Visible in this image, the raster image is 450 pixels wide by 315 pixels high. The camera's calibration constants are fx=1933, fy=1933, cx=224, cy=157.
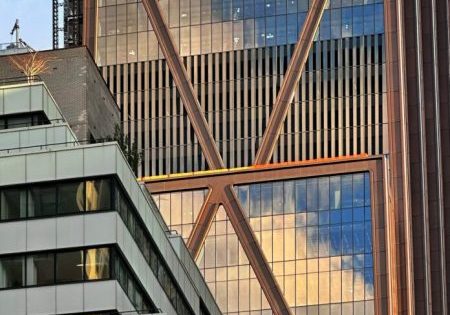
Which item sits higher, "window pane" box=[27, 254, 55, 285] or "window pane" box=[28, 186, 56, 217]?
"window pane" box=[28, 186, 56, 217]

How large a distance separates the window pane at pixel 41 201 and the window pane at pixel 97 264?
275 centimetres

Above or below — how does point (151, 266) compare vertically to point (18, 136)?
below

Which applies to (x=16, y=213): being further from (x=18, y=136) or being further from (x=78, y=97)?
(x=78, y=97)

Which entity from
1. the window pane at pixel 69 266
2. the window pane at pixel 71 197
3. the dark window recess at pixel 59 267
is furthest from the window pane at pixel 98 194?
the window pane at pixel 69 266

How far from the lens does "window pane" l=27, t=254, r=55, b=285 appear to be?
80938mm

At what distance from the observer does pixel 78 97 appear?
95875 millimetres

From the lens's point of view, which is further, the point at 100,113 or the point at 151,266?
the point at 100,113

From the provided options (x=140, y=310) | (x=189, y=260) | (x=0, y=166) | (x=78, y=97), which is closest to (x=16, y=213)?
(x=0, y=166)

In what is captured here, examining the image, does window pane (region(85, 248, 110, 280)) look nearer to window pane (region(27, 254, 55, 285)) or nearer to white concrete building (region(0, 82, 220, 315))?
white concrete building (region(0, 82, 220, 315))

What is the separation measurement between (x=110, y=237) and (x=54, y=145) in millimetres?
5907

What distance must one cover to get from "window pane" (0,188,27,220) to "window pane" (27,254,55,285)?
221 cm

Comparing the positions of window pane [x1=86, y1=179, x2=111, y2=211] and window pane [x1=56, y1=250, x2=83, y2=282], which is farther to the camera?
window pane [x1=86, y1=179, x2=111, y2=211]

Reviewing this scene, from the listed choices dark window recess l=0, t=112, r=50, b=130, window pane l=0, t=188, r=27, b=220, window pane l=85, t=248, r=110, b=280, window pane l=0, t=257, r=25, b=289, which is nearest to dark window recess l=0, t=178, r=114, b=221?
window pane l=0, t=188, r=27, b=220

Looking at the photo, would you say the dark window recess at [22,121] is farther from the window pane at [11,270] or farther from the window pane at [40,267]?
the window pane at [40,267]
